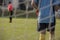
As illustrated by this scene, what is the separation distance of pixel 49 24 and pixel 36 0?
0.31 meters

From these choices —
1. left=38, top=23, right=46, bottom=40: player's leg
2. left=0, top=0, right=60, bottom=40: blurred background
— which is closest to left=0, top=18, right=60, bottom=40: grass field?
left=0, top=0, right=60, bottom=40: blurred background

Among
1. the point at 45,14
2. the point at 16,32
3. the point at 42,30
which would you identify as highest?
the point at 45,14

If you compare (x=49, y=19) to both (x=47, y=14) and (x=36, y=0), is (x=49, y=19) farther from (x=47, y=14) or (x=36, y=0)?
(x=36, y=0)

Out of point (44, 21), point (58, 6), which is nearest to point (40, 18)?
point (44, 21)

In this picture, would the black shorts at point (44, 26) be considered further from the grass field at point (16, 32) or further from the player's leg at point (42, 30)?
the grass field at point (16, 32)

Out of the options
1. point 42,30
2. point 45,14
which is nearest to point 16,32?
point 42,30

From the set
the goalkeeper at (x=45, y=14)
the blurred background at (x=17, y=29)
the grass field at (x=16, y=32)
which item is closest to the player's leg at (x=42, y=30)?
the goalkeeper at (x=45, y=14)

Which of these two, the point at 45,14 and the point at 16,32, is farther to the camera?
the point at 16,32

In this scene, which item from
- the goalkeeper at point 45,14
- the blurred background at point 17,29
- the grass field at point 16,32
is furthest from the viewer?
the grass field at point 16,32

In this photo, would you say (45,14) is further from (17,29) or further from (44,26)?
(17,29)

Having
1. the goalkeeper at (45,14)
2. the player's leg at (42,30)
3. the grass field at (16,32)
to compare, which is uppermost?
the goalkeeper at (45,14)

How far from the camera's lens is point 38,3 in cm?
310

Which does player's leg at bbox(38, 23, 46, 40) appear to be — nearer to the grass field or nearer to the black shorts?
the black shorts

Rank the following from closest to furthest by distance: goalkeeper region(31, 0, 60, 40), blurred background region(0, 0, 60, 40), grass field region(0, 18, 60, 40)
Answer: goalkeeper region(31, 0, 60, 40)
blurred background region(0, 0, 60, 40)
grass field region(0, 18, 60, 40)
